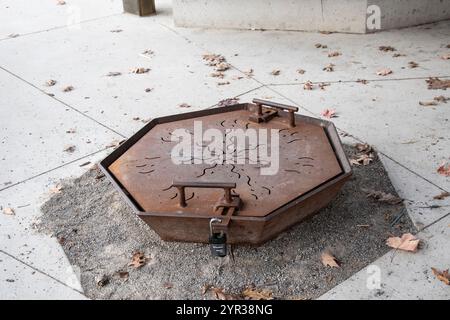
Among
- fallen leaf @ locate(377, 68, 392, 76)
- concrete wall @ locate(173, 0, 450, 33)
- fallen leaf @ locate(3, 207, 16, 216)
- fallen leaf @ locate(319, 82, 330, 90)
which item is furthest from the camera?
concrete wall @ locate(173, 0, 450, 33)

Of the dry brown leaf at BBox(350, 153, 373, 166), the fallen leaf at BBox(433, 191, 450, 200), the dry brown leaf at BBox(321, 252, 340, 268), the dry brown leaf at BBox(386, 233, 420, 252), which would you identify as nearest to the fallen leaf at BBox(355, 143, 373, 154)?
the dry brown leaf at BBox(350, 153, 373, 166)

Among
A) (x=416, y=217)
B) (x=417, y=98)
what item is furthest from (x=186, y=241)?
(x=417, y=98)

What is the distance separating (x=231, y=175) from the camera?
3.23 metres

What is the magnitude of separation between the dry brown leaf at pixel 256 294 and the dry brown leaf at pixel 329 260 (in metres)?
0.39

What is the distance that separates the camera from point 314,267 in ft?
9.83

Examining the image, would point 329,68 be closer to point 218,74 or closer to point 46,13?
point 218,74

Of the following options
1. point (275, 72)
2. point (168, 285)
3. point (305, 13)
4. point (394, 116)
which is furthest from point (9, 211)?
point (305, 13)

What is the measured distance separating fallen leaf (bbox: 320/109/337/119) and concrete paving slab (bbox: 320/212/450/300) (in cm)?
176

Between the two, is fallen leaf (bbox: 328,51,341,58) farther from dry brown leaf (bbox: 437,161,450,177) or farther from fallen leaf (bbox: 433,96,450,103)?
dry brown leaf (bbox: 437,161,450,177)

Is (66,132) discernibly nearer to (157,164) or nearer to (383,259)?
(157,164)

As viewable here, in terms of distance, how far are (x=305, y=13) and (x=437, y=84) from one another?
2073 millimetres

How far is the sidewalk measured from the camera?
314cm

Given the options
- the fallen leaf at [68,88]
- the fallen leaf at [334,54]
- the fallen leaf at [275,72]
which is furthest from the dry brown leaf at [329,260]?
the fallen leaf at [68,88]

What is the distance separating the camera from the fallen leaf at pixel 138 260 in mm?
3082
